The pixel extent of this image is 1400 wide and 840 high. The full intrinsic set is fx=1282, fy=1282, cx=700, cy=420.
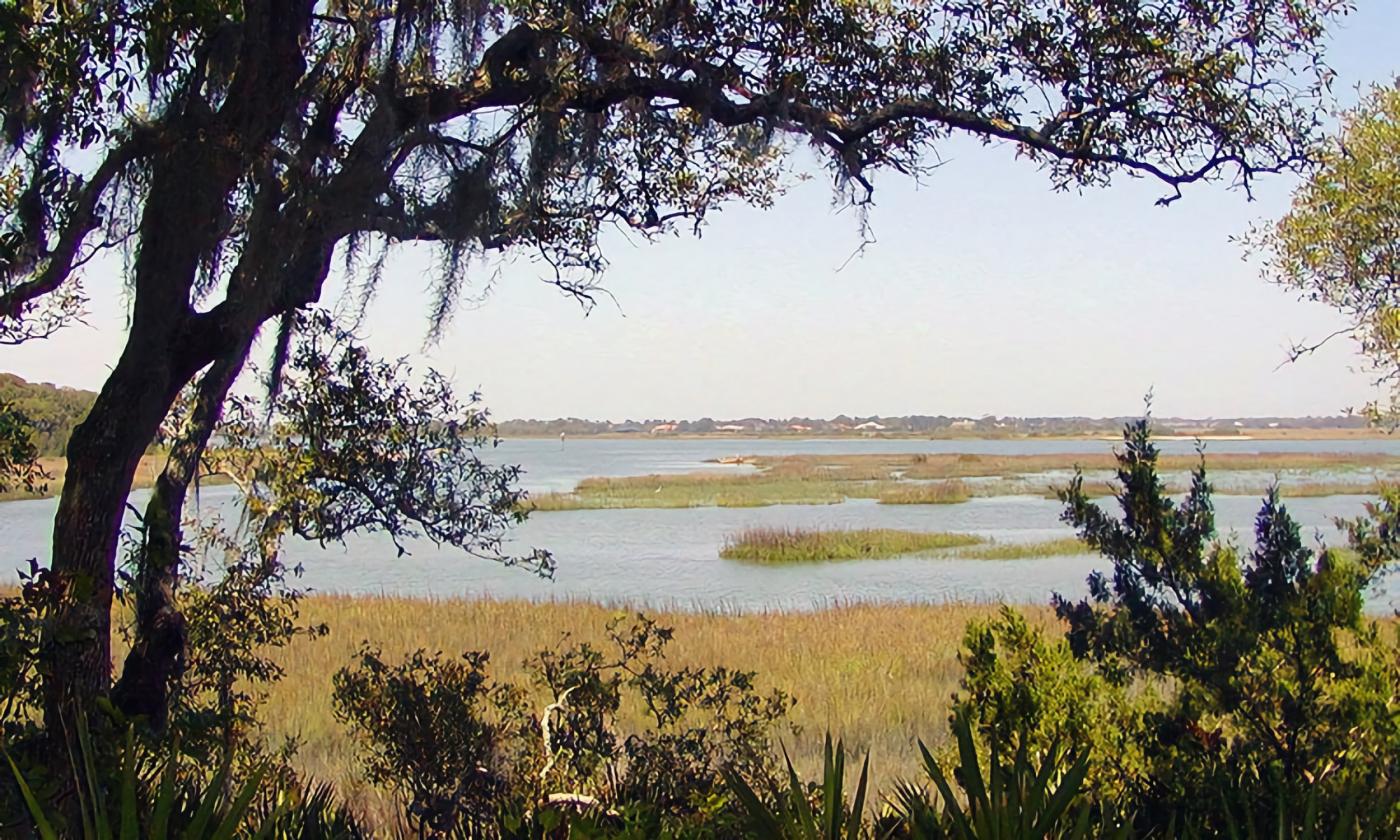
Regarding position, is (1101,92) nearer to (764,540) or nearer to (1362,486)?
(764,540)

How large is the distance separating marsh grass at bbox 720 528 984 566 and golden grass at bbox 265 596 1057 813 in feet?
31.6

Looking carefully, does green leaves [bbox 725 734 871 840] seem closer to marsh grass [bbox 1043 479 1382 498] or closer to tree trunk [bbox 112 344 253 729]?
tree trunk [bbox 112 344 253 729]

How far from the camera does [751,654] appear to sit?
576 inches

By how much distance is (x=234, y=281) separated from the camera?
170 inches

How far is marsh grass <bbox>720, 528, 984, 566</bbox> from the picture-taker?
28.9m

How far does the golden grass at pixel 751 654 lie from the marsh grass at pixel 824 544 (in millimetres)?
9630

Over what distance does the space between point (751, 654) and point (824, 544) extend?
15.3m

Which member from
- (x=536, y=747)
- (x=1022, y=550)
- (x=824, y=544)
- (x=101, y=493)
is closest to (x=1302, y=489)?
(x=1022, y=550)

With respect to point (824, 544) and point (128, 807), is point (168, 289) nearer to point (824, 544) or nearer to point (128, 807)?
point (128, 807)

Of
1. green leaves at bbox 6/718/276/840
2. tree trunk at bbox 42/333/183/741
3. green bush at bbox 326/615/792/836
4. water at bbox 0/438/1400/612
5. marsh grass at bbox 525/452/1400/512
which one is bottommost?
water at bbox 0/438/1400/612

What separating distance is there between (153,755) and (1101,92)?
4.39m

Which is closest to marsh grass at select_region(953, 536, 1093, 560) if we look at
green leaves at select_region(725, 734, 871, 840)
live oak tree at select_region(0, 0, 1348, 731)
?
live oak tree at select_region(0, 0, 1348, 731)

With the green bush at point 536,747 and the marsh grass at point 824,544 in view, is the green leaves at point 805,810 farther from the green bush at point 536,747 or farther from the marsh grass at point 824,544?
the marsh grass at point 824,544

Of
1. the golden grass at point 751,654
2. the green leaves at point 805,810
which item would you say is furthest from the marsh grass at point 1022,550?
the green leaves at point 805,810
